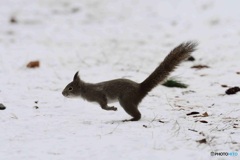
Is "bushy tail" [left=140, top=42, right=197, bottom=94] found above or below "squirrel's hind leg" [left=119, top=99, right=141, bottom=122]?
above

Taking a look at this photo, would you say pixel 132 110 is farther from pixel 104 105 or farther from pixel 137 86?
pixel 104 105

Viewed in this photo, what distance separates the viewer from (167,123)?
15.4ft

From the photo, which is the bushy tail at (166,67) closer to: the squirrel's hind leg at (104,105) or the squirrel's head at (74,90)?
the squirrel's hind leg at (104,105)

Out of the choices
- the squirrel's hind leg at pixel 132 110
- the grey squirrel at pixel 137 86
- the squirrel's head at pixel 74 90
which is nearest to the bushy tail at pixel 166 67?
the grey squirrel at pixel 137 86

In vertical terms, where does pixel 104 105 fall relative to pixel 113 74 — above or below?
below

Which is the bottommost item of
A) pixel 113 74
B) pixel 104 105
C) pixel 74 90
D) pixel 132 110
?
pixel 132 110

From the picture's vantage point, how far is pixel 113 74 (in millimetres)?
7715

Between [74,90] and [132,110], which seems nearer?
[132,110]

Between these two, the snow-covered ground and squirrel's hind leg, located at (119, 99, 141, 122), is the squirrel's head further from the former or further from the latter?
squirrel's hind leg, located at (119, 99, 141, 122)

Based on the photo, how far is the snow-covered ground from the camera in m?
3.95

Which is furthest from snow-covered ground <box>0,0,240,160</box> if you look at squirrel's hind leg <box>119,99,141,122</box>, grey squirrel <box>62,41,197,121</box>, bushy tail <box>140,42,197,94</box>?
bushy tail <box>140,42,197,94</box>

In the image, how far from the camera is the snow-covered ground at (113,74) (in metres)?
3.95

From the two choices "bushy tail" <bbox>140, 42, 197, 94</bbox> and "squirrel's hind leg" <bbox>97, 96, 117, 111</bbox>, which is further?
"squirrel's hind leg" <bbox>97, 96, 117, 111</bbox>

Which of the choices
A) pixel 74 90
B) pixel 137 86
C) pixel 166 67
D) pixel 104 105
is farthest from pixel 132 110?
pixel 74 90
